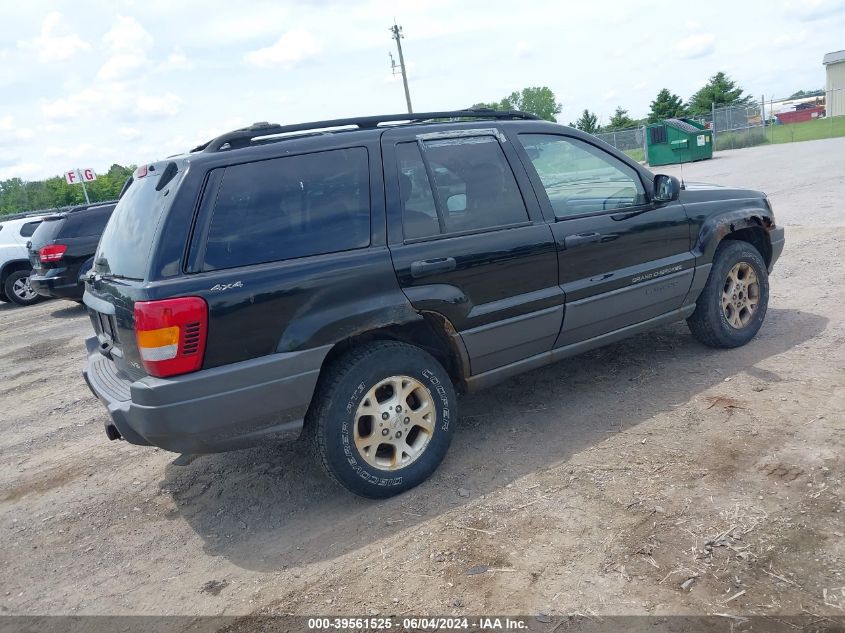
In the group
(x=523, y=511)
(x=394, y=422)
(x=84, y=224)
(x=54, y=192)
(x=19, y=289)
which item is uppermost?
(x=54, y=192)

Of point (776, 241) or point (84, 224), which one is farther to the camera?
point (84, 224)

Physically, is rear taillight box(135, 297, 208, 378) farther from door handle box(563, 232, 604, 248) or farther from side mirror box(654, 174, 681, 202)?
side mirror box(654, 174, 681, 202)

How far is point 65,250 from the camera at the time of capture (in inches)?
415

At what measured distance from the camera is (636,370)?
5102 millimetres

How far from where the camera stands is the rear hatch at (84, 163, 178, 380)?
10.8 ft

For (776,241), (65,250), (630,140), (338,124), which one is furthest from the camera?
(630,140)

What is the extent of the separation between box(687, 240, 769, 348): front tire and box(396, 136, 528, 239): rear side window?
188cm


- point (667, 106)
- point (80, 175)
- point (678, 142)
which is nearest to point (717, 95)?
point (667, 106)

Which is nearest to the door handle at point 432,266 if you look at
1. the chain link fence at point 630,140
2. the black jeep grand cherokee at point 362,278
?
the black jeep grand cherokee at point 362,278

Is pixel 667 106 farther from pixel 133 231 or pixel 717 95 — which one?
pixel 133 231

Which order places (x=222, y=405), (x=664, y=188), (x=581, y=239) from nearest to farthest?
1. (x=222, y=405)
2. (x=581, y=239)
3. (x=664, y=188)

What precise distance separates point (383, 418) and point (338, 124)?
1664mm

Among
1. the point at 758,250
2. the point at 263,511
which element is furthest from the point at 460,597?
the point at 758,250

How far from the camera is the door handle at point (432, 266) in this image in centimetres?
367
